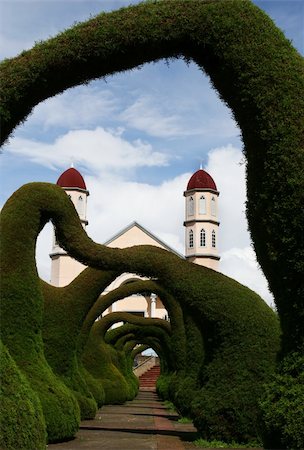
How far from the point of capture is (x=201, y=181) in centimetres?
5969

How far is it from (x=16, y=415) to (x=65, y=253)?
52.9m

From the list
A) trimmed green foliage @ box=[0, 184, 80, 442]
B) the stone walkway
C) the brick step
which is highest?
the brick step

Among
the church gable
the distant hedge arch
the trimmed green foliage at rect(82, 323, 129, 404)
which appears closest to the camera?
the distant hedge arch

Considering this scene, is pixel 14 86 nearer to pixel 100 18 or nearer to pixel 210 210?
pixel 100 18

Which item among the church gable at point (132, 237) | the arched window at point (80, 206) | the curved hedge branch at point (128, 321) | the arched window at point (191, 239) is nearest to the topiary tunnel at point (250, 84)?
the curved hedge branch at point (128, 321)

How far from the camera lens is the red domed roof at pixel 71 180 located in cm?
5850

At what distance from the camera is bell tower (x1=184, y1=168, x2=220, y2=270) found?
193ft

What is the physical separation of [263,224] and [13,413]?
2799 mm

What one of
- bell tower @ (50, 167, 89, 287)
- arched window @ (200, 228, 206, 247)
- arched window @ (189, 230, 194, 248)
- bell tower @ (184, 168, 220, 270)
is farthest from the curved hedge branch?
arched window @ (189, 230, 194, 248)

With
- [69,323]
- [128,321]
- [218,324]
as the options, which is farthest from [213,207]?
[218,324]

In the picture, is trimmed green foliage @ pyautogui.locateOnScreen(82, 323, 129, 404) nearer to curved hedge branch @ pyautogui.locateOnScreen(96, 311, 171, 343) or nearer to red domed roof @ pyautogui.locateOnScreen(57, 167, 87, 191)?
curved hedge branch @ pyautogui.locateOnScreen(96, 311, 171, 343)

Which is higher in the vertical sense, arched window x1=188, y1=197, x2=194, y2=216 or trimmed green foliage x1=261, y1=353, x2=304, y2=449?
arched window x1=188, y1=197, x2=194, y2=216

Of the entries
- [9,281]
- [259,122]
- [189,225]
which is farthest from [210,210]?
[259,122]

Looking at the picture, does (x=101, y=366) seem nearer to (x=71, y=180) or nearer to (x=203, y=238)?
(x=203, y=238)
